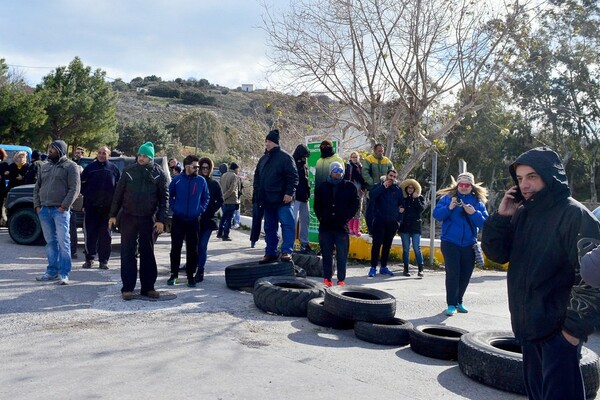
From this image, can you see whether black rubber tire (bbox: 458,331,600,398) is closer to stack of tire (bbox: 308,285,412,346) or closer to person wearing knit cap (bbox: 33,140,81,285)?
stack of tire (bbox: 308,285,412,346)

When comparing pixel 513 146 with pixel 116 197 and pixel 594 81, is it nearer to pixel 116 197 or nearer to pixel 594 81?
pixel 594 81

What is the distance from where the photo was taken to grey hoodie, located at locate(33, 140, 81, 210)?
8.23m

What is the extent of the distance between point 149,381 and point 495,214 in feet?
9.41

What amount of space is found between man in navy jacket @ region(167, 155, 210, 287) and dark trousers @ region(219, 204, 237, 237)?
636 cm

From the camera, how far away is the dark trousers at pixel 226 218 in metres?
15.1

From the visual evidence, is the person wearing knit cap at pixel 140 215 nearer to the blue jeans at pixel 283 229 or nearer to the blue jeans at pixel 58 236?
the blue jeans at pixel 58 236

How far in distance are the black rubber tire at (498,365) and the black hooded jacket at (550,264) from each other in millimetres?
1739

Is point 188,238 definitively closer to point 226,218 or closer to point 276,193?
point 276,193

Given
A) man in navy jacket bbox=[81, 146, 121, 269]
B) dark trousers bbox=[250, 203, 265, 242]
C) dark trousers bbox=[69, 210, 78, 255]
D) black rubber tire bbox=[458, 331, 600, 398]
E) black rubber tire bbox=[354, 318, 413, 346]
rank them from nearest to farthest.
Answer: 1. black rubber tire bbox=[458, 331, 600, 398]
2. black rubber tire bbox=[354, 318, 413, 346]
3. man in navy jacket bbox=[81, 146, 121, 269]
4. dark trousers bbox=[69, 210, 78, 255]
5. dark trousers bbox=[250, 203, 265, 242]

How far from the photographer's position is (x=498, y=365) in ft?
16.1

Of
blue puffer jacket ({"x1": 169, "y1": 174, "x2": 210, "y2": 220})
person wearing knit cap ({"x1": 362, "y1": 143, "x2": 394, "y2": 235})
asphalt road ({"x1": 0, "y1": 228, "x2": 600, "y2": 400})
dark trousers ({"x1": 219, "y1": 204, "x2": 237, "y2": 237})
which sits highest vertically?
person wearing knit cap ({"x1": 362, "y1": 143, "x2": 394, "y2": 235})

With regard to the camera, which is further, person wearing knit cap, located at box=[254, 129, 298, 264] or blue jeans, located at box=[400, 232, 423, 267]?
blue jeans, located at box=[400, 232, 423, 267]

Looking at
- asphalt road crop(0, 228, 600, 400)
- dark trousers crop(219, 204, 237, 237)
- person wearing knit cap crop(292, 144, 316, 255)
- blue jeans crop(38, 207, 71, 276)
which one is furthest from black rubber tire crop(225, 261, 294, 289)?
dark trousers crop(219, 204, 237, 237)

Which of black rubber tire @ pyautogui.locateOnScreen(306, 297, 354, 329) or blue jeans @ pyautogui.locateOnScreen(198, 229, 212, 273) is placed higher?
blue jeans @ pyautogui.locateOnScreen(198, 229, 212, 273)
